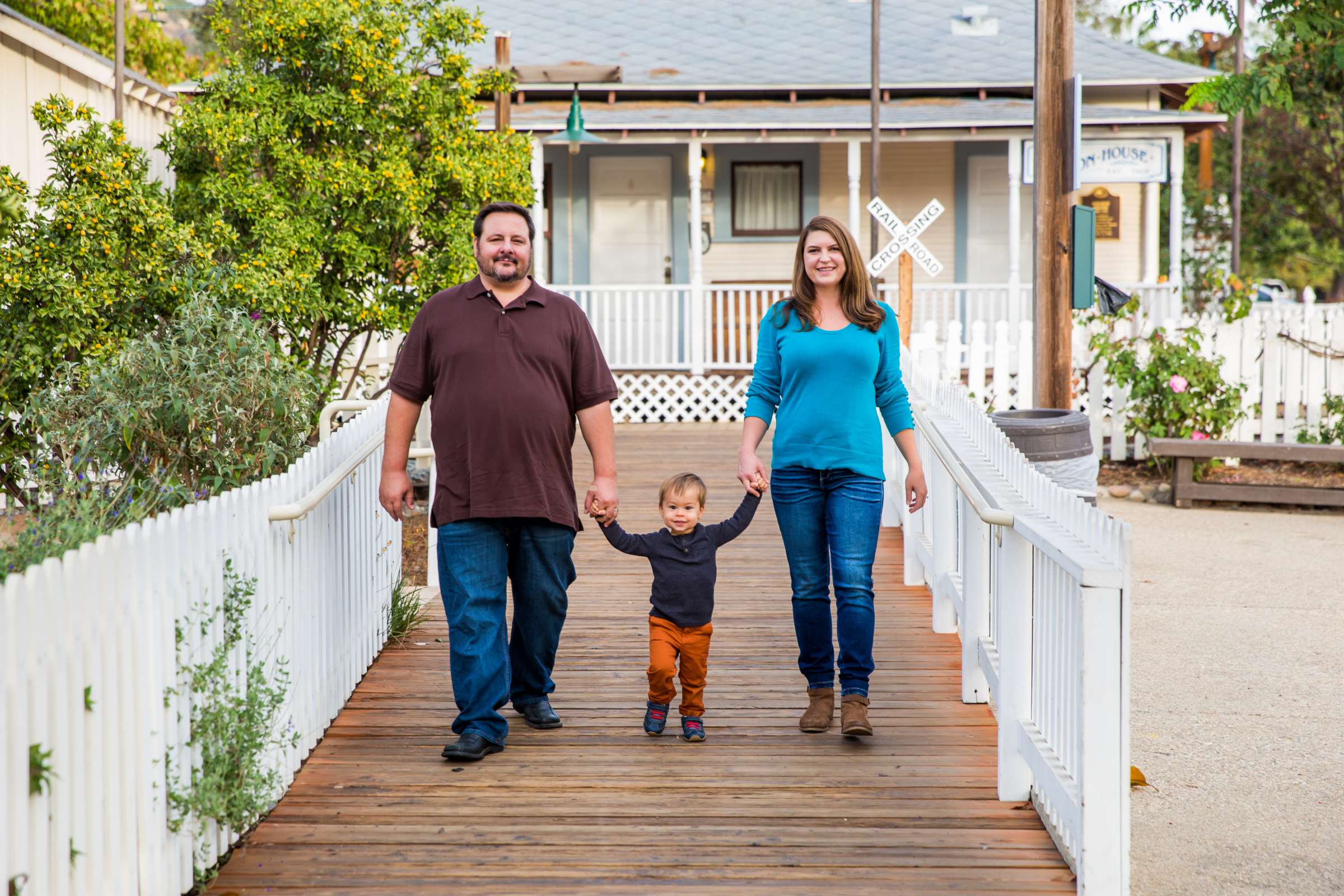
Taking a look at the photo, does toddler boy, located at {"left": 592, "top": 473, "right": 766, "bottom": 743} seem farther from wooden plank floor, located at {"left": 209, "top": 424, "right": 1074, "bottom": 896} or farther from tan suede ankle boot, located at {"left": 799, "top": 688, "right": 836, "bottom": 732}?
tan suede ankle boot, located at {"left": 799, "top": 688, "right": 836, "bottom": 732}

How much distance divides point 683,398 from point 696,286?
1348 mm

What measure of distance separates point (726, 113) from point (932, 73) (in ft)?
10.4

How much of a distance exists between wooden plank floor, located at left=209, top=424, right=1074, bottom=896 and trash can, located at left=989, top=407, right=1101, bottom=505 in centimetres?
106

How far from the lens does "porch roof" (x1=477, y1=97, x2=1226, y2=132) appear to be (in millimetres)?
17875

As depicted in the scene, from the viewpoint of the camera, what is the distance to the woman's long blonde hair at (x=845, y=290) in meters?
5.16

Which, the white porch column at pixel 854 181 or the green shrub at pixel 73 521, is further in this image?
the white porch column at pixel 854 181

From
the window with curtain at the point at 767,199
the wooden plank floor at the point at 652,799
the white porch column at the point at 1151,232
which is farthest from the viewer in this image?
the window with curtain at the point at 767,199

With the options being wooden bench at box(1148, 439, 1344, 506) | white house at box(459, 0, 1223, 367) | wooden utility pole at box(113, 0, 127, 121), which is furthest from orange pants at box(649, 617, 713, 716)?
white house at box(459, 0, 1223, 367)

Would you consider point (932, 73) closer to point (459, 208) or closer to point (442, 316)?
point (459, 208)

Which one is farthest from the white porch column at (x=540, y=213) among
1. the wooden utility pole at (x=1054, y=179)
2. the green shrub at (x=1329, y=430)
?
the wooden utility pole at (x=1054, y=179)

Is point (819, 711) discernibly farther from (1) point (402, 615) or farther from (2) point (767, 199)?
(2) point (767, 199)

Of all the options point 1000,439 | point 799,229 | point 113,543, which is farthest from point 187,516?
point 799,229

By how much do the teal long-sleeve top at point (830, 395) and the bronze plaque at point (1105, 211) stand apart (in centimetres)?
1588

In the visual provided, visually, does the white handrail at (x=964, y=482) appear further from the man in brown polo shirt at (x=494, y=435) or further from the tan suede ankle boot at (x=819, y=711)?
the man in brown polo shirt at (x=494, y=435)
